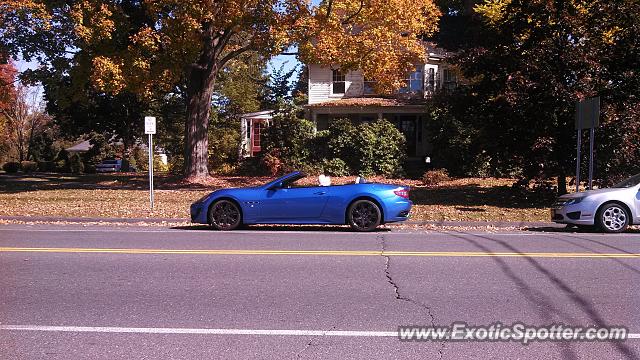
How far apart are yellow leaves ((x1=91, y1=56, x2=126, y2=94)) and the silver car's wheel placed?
52.0ft

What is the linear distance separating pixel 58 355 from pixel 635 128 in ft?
49.4

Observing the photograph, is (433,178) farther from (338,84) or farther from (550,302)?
(550,302)

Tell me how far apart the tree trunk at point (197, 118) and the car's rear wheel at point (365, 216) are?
43.9ft

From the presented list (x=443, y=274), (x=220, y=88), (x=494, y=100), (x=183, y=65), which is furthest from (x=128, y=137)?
(x=443, y=274)

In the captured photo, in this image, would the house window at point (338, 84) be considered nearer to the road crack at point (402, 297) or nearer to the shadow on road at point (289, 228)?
the shadow on road at point (289, 228)

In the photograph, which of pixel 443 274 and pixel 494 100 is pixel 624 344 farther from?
pixel 494 100

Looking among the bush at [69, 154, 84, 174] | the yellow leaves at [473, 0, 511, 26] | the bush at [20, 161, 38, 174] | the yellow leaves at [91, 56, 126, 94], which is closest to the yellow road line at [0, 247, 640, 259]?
the yellow leaves at [473, 0, 511, 26]

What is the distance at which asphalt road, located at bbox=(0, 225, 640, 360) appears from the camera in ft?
15.2

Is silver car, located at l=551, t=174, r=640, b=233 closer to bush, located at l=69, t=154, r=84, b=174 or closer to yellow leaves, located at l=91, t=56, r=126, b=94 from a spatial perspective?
yellow leaves, located at l=91, t=56, r=126, b=94

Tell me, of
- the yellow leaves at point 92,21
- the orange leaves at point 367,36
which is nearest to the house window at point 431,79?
the orange leaves at point 367,36

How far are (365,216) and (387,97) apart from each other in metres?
19.5

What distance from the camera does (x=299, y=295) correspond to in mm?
6234

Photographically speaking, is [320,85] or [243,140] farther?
[243,140]

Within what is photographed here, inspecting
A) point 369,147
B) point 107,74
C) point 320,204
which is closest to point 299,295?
point 320,204
